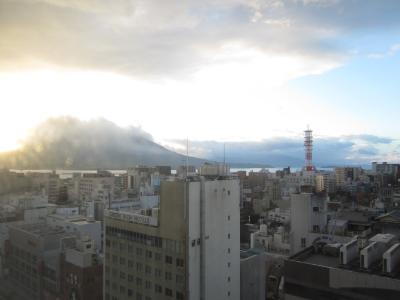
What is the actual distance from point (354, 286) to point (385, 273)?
384 millimetres

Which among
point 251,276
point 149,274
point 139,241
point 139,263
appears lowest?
point 251,276

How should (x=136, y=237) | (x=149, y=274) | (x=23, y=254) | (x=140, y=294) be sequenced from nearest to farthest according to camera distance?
(x=149, y=274) < (x=140, y=294) < (x=136, y=237) < (x=23, y=254)

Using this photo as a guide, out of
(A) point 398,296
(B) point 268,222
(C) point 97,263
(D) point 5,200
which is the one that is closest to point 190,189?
(A) point 398,296

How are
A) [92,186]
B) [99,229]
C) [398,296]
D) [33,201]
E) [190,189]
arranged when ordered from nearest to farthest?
[398,296], [190,189], [99,229], [33,201], [92,186]

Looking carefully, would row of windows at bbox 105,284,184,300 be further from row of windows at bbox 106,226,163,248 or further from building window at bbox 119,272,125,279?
row of windows at bbox 106,226,163,248

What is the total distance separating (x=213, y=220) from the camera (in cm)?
679

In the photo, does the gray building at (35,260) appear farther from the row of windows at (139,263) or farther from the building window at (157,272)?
the building window at (157,272)

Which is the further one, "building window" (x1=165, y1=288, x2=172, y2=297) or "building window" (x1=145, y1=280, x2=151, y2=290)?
"building window" (x1=145, y1=280, x2=151, y2=290)

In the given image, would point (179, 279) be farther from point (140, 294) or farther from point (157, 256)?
point (140, 294)

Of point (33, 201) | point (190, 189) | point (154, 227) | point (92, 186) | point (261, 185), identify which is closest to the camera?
point (190, 189)

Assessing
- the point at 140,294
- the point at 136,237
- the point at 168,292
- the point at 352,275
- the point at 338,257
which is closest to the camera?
the point at 352,275

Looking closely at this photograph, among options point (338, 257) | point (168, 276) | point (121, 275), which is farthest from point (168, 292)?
point (338, 257)

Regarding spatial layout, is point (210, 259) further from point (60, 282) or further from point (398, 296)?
point (60, 282)

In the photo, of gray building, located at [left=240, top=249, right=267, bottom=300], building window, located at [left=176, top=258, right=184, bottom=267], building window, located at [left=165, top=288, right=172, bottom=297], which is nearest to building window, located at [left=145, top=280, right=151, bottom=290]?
building window, located at [left=165, top=288, right=172, bottom=297]
